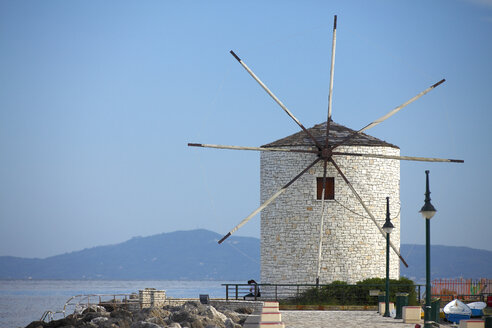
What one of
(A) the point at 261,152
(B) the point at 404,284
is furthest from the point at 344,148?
(B) the point at 404,284

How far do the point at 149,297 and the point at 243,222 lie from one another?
5462 millimetres

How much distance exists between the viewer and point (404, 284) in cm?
3366

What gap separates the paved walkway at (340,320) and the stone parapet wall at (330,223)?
4853 mm

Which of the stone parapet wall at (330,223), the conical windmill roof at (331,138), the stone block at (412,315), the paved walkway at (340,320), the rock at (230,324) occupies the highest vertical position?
the conical windmill roof at (331,138)

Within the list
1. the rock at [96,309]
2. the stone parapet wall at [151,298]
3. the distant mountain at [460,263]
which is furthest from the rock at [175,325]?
the distant mountain at [460,263]

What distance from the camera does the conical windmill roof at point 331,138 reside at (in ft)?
118

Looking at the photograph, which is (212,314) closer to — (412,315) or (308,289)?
(412,315)

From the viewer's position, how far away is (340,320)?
85.5 ft

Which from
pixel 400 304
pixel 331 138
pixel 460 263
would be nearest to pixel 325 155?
pixel 331 138

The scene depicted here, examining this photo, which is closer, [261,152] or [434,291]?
[261,152]

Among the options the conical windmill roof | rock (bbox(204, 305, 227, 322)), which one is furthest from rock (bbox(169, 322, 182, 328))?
the conical windmill roof

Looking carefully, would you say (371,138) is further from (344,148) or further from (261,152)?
(261,152)

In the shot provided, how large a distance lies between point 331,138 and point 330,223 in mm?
3476

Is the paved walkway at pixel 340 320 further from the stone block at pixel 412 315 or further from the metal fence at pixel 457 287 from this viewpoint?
the metal fence at pixel 457 287
